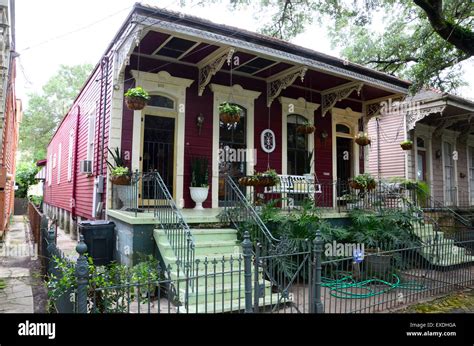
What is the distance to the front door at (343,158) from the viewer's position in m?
12.4

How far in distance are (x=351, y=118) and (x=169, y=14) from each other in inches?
306

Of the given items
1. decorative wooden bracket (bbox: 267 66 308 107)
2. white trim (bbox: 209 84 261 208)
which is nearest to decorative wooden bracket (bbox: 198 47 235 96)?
white trim (bbox: 209 84 261 208)

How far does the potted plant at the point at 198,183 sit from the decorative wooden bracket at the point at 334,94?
4.90 metres

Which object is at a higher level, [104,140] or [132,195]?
[104,140]

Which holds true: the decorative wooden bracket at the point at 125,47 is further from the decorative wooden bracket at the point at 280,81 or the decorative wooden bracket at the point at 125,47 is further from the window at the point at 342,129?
the window at the point at 342,129

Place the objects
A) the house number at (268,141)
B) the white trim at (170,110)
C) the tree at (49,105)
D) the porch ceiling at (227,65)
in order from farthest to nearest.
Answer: the tree at (49,105)
the house number at (268,141)
the white trim at (170,110)
the porch ceiling at (227,65)

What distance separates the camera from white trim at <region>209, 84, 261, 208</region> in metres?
9.59

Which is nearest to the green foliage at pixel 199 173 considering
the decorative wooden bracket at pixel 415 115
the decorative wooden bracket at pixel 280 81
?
the decorative wooden bracket at pixel 280 81

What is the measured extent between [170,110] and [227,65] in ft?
6.90

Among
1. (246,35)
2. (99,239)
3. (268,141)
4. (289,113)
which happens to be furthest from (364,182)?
(99,239)

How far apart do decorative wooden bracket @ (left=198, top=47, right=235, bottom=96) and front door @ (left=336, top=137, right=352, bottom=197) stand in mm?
5458
